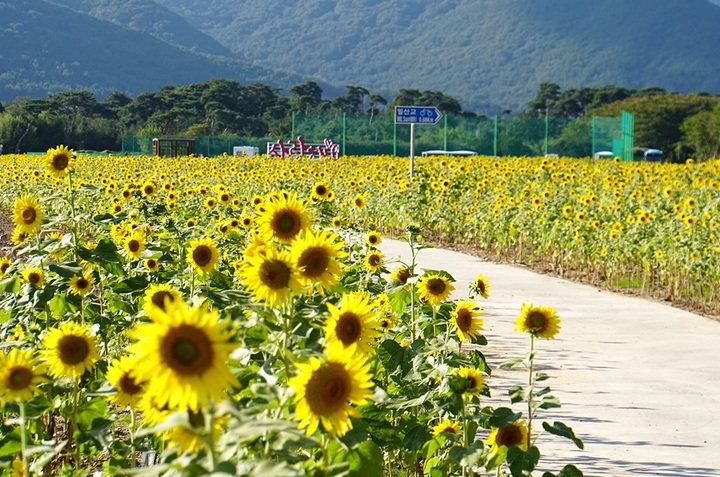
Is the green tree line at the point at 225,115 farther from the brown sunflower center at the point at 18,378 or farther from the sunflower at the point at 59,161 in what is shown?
the brown sunflower center at the point at 18,378

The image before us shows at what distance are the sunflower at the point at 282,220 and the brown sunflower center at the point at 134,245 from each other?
229 cm

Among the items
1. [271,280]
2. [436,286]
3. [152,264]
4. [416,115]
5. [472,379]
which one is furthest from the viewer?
[416,115]

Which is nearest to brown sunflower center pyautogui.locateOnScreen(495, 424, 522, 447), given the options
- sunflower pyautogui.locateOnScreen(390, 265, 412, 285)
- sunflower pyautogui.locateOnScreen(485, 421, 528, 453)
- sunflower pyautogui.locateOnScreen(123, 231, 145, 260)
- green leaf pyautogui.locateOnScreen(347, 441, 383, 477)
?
sunflower pyautogui.locateOnScreen(485, 421, 528, 453)

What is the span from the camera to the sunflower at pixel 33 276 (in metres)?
4.16

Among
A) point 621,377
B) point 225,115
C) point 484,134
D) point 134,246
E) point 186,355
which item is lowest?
point 621,377

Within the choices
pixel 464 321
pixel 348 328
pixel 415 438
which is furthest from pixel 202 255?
pixel 348 328

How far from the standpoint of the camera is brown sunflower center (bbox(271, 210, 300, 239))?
10.5ft

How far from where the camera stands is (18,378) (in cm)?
262

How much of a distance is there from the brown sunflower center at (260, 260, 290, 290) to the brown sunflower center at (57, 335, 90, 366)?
763 mm

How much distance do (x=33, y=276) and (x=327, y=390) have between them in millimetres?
2469

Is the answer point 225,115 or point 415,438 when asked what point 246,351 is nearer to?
point 415,438

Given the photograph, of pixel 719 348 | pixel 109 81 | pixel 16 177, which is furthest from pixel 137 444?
pixel 109 81

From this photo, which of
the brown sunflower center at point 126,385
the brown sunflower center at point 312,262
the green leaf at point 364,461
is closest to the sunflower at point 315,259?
the brown sunflower center at point 312,262

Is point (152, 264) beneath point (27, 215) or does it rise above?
beneath
